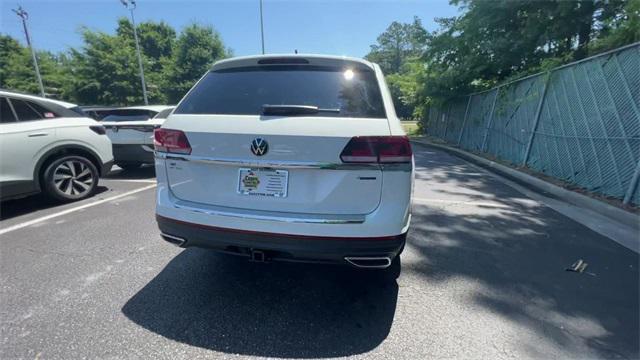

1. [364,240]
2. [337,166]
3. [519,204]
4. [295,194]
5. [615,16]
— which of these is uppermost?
[615,16]

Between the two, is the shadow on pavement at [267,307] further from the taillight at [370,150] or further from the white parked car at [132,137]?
the white parked car at [132,137]

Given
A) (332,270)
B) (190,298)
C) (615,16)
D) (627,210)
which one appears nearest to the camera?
(190,298)

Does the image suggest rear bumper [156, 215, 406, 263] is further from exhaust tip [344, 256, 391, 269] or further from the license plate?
the license plate

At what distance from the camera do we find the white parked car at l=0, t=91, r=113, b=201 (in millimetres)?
4270

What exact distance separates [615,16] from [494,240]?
36.2 feet

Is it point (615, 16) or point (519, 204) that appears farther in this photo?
point (615, 16)

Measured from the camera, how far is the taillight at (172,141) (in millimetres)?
2297

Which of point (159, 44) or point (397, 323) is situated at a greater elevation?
point (159, 44)

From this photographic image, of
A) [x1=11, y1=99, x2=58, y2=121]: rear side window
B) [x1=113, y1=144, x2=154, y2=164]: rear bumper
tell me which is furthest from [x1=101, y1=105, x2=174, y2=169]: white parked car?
[x1=11, y1=99, x2=58, y2=121]: rear side window

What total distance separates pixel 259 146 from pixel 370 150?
71 centimetres

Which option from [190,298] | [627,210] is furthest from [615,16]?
[190,298]

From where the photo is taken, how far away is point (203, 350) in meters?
2.02

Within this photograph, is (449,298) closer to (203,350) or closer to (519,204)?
(203,350)

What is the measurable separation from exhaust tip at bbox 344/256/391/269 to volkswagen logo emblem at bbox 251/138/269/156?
2.82 ft
